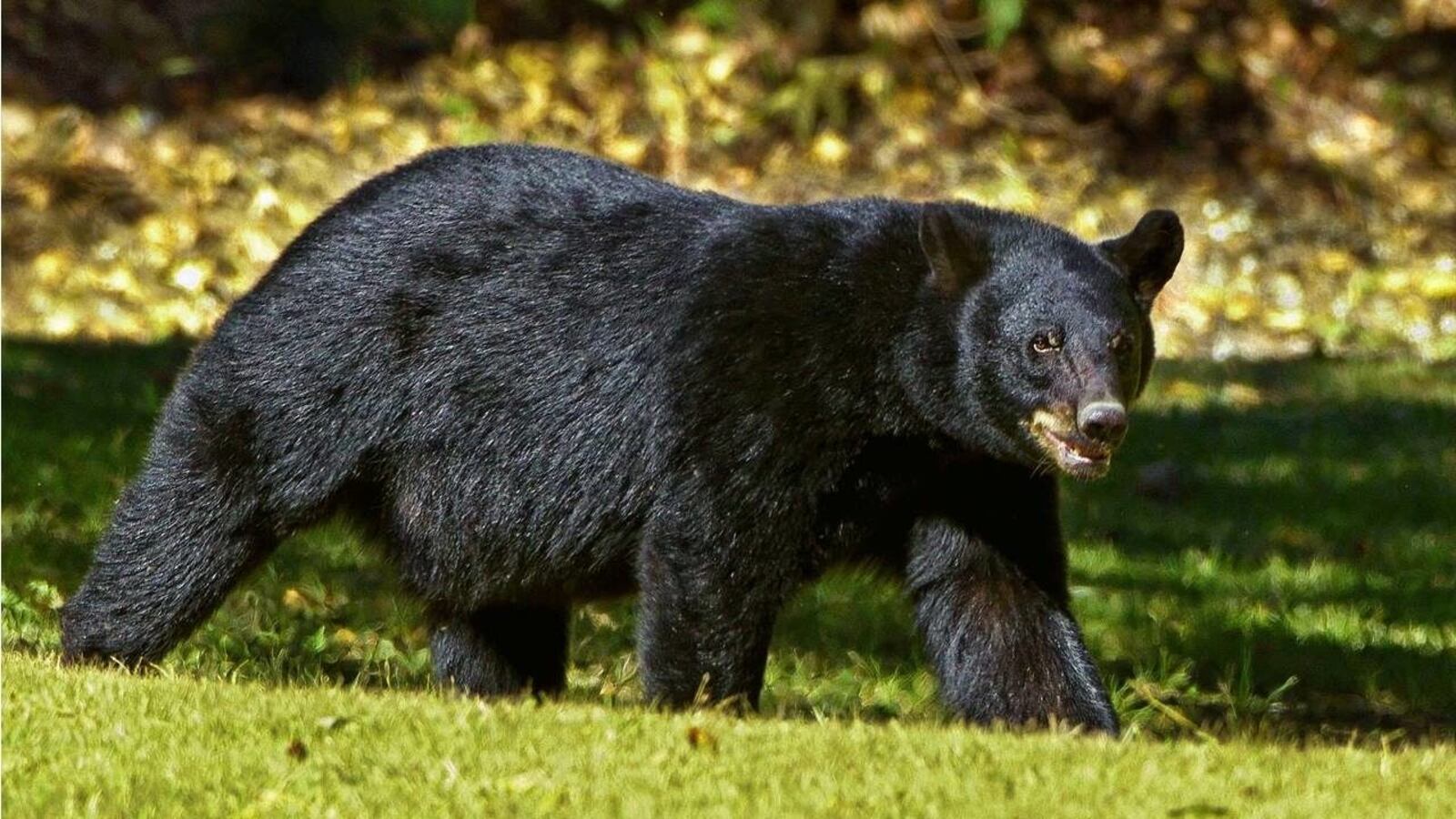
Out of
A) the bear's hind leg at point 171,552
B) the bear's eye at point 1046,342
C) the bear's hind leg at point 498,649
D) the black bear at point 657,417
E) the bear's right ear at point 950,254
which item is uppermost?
the bear's right ear at point 950,254

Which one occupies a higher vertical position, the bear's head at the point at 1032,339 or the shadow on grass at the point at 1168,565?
the bear's head at the point at 1032,339

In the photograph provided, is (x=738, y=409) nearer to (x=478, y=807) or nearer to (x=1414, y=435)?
(x=478, y=807)

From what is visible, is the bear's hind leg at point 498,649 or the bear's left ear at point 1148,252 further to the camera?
the bear's hind leg at point 498,649

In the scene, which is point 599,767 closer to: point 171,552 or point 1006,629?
point 1006,629

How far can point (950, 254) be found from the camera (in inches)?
245

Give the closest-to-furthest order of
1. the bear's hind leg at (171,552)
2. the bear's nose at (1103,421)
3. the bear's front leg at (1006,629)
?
the bear's nose at (1103,421) → the bear's front leg at (1006,629) → the bear's hind leg at (171,552)

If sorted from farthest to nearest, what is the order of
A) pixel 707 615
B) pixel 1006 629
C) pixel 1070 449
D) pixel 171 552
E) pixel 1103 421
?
pixel 171 552 → pixel 1006 629 → pixel 707 615 → pixel 1070 449 → pixel 1103 421

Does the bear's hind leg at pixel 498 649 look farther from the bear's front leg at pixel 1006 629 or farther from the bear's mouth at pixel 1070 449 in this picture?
the bear's mouth at pixel 1070 449

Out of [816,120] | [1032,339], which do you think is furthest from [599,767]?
[816,120]

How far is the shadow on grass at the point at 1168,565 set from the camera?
25.9 ft

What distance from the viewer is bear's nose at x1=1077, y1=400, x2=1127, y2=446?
19.2 ft

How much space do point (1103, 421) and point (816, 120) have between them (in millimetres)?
10196

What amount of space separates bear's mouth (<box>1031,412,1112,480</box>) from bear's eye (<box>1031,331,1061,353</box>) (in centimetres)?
18

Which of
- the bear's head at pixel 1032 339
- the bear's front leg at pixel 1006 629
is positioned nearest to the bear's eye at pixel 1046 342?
the bear's head at pixel 1032 339
